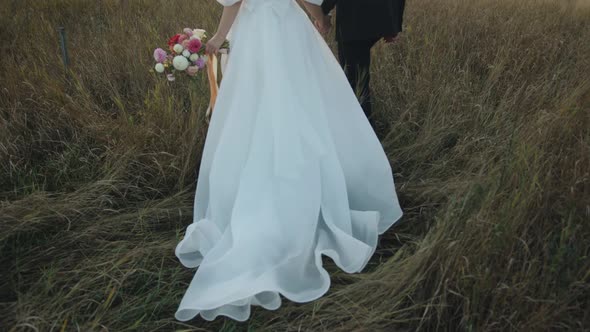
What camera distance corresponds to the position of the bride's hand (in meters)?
2.62

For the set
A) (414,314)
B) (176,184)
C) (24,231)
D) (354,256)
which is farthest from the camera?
(176,184)

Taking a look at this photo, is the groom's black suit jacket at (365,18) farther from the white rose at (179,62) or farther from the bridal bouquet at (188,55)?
the white rose at (179,62)

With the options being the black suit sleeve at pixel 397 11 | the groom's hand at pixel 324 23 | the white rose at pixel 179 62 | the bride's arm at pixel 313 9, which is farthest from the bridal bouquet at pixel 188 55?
the black suit sleeve at pixel 397 11

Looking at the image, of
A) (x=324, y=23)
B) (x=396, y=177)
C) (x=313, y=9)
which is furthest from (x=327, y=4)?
(x=396, y=177)

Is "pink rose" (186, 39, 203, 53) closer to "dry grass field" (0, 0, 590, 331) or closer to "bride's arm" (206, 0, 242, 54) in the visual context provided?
"bride's arm" (206, 0, 242, 54)

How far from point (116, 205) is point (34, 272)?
0.65 metres

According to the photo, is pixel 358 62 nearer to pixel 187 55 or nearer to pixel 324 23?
pixel 324 23

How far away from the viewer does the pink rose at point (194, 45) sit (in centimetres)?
270

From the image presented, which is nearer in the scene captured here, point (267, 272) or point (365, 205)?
point (267, 272)

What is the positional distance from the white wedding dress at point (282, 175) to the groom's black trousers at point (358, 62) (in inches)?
21.2

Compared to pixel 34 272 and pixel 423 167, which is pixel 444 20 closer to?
pixel 423 167

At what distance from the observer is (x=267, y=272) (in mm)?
2131

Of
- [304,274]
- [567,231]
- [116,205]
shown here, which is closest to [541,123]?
[567,231]

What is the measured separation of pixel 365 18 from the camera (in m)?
3.02
